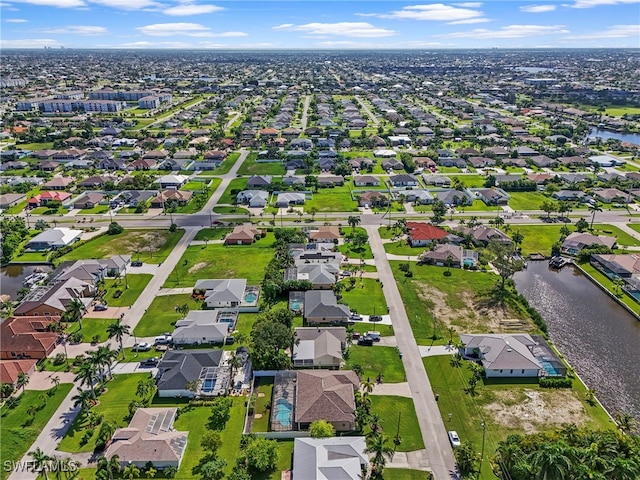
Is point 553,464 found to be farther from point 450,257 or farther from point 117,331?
point 450,257

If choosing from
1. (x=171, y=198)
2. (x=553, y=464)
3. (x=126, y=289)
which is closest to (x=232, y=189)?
(x=171, y=198)

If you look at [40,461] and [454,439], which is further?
[454,439]

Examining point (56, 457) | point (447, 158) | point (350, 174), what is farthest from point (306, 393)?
point (447, 158)

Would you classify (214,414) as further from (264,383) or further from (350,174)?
(350,174)

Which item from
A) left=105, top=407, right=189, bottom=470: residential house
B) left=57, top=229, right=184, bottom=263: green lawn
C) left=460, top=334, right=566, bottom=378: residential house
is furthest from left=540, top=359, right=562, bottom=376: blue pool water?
left=57, top=229, right=184, bottom=263: green lawn

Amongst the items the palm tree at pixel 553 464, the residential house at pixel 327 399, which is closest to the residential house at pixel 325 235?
the residential house at pixel 327 399

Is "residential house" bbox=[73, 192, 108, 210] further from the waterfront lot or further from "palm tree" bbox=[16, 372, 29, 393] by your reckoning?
the waterfront lot

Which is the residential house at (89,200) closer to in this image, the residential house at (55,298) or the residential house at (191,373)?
the residential house at (55,298)
